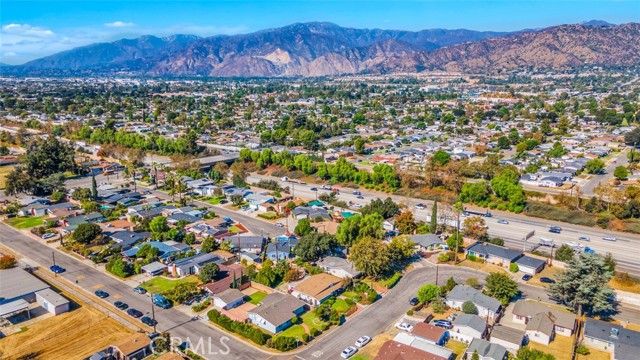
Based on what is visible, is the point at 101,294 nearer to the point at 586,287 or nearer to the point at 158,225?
the point at 158,225

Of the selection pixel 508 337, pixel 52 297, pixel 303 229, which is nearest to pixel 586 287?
pixel 508 337

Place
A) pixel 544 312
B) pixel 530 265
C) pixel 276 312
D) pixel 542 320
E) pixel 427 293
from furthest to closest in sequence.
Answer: pixel 530 265, pixel 427 293, pixel 276 312, pixel 544 312, pixel 542 320

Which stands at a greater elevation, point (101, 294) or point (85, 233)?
point (85, 233)

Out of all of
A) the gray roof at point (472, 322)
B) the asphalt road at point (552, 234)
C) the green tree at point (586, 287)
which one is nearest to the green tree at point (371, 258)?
the gray roof at point (472, 322)

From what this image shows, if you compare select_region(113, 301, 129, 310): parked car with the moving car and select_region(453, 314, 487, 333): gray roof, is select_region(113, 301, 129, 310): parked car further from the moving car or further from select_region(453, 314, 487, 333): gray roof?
select_region(453, 314, 487, 333): gray roof

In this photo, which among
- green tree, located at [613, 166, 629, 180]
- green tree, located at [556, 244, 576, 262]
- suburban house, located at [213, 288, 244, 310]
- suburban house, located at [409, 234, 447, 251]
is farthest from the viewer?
green tree, located at [613, 166, 629, 180]

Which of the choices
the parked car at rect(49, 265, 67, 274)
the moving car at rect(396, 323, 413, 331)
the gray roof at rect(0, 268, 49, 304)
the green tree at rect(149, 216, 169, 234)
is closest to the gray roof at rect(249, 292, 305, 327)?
the moving car at rect(396, 323, 413, 331)
